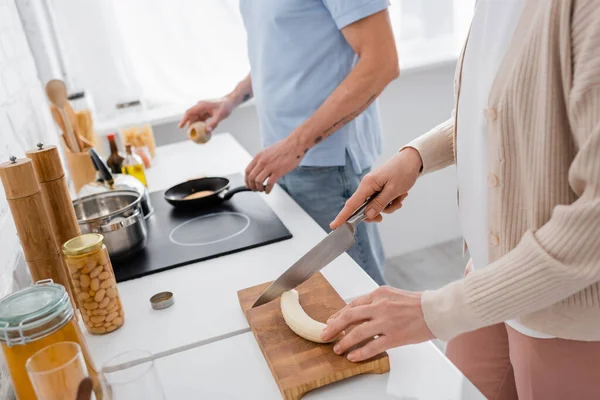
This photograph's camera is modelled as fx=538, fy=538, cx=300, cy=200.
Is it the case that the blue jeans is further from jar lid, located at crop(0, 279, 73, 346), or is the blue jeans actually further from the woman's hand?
jar lid, located at crop(0, 279, 73, 346)

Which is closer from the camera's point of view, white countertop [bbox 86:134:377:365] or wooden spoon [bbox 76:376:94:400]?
wooden spoon [bbox 76:376:94:400]

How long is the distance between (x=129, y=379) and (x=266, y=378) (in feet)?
0.77

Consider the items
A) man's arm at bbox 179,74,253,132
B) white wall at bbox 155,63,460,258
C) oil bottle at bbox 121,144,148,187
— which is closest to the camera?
oil bottle at bbox 121,144,148,187

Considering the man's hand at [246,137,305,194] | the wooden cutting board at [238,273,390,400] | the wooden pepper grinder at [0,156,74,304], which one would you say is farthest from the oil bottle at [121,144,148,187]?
the wooden cutting board at [238,273,390,400]

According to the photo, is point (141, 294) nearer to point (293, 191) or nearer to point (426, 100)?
point (293, 191)

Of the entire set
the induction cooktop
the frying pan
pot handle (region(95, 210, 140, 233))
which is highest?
pot handle (region(95, 210, 140, 233))

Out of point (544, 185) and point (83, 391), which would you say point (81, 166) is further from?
point (544, 185)

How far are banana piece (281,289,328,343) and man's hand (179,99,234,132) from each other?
105cm

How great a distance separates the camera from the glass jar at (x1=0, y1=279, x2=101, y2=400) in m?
0.68

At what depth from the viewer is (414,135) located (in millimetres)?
2801

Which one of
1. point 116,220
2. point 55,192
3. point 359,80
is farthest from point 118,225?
point 359,80

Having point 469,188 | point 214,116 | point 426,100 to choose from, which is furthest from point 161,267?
point 426,100

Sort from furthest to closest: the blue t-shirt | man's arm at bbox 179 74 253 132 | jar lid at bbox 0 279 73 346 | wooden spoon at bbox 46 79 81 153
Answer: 1. man's arm at bbox 179 74 253 132
2. wooden spoon at bbox 46 79 81 153
3. the blue t-shirt
4. jar lid at bbox 0 279 73 346

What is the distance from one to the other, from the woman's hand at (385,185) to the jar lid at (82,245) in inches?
16.8
